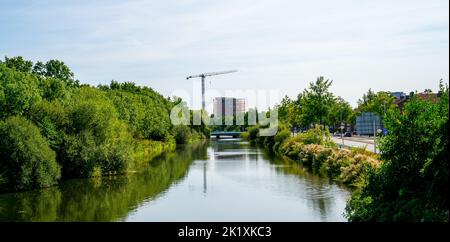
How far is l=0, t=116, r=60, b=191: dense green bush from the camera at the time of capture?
3388 cm

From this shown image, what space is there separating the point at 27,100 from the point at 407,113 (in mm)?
30679

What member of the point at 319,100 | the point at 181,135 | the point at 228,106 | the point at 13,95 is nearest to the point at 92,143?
the point at 13,95

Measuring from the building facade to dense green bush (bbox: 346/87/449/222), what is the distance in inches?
6583

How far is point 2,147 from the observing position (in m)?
33.9

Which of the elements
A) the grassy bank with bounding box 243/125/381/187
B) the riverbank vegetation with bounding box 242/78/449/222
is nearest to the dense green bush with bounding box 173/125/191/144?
the grassy bank with bounding box 243/125/381/187

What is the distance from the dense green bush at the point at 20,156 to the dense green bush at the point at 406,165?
892 inches

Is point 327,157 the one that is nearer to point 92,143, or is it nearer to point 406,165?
point 92,143

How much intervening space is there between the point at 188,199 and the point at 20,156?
38.0 ft

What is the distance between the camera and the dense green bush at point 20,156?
111 ft

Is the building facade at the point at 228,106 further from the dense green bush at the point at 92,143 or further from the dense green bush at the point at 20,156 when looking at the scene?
the dense green bush at the point at 20,156

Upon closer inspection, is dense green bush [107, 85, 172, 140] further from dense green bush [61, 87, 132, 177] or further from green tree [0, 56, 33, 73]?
dense green bush [61, 87, 132, 177]

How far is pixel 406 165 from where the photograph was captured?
1786 cm

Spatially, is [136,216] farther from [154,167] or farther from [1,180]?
[154,167]
